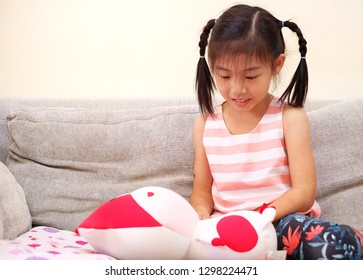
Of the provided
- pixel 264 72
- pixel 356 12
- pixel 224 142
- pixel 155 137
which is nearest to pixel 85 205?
pixel 155 137

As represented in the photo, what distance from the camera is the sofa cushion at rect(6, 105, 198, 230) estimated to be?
1512 millimetres

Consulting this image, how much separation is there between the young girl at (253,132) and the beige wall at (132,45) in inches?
20.8

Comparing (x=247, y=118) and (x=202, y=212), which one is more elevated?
(x=247, y=118)

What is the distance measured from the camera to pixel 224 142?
136 centimetres

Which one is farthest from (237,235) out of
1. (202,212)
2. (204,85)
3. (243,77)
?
(204,85)

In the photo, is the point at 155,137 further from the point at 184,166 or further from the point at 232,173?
the point at 232,173

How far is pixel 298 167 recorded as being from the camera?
1.25 metres

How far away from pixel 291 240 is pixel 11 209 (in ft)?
2.36

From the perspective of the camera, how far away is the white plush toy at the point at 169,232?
1.02m

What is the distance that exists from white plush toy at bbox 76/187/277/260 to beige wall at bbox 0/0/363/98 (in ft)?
2.91

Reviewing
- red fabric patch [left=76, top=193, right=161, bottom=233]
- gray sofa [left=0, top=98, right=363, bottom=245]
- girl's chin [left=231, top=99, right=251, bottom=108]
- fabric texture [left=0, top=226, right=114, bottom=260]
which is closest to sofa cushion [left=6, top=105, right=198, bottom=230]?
gray sofa [left=0, top=98, right=363, bottom=245]

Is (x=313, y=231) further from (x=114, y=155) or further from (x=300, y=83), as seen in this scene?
(x=114, y=155)

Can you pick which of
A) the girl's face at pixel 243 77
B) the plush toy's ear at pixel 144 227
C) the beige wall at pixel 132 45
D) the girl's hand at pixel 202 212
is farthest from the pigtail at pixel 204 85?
the beige wall at pixel 132 45

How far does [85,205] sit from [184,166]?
0.31 metres
